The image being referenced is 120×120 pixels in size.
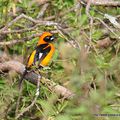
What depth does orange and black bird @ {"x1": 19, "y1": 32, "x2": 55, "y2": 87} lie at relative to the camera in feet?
16.8

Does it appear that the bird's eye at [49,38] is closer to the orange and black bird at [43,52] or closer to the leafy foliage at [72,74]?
the orange and black bird at [43,52]

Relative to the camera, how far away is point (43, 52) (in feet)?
17.8

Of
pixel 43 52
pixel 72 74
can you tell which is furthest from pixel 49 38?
pixel 72 74

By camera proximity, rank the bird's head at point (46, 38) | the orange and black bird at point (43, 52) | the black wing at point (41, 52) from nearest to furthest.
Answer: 1. the orange and black bird at point (43, 52)
2. the black wing at point (41, 52)
3. the bird's head at point (46, 38)

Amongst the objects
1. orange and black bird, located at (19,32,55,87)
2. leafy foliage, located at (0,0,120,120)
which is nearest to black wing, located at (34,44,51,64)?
orange and black bird, located at (19,32,55,87)

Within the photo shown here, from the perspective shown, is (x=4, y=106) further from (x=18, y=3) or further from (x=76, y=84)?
(x=76, y=84)

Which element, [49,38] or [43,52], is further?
[49,38]

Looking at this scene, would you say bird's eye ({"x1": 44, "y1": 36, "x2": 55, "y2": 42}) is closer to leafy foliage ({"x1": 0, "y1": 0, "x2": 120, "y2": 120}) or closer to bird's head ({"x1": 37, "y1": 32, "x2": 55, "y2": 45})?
bird's head ({"x1": 37, "y1": 32, "x2": 55, "y2": 45})

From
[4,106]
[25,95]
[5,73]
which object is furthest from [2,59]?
[4,106]

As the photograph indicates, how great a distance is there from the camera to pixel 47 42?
Result: 5664mm

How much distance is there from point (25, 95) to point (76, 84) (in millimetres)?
2815

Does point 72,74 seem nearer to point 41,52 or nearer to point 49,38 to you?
point 41,52

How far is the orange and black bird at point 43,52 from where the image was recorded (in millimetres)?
5107

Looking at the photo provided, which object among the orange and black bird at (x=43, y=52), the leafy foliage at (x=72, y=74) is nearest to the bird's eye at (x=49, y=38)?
the orange and black bird at (x=43, y=52)
